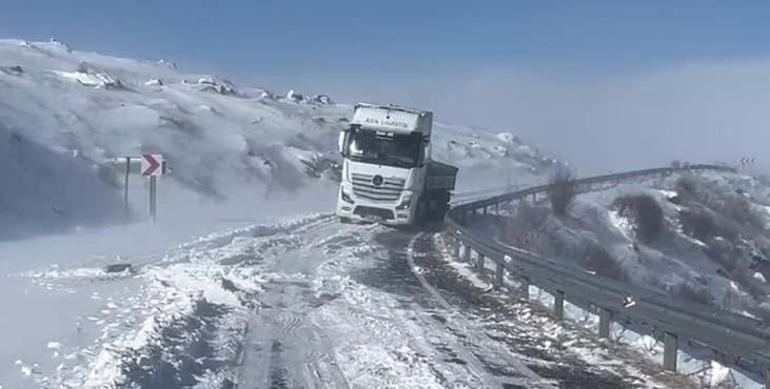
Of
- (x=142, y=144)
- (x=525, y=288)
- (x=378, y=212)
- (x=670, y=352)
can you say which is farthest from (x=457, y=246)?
(x=142, y=144)

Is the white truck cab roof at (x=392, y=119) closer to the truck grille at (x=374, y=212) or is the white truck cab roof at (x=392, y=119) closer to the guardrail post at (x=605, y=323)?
→ the truck grille at (x=374, y=212)

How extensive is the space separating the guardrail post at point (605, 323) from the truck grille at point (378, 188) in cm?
2030

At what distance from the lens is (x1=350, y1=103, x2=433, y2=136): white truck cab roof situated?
1350 inches

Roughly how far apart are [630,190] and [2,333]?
180 ft

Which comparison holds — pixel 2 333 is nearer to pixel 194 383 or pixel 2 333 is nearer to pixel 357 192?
pixel 194 383

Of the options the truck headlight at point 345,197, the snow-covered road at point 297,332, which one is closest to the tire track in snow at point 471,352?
the snow-covered road at point 297,332

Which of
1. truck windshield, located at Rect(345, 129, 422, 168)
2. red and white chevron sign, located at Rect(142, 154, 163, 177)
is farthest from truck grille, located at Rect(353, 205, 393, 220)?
red and white chevron sign, located at Rect(142, 154, 163, 177)

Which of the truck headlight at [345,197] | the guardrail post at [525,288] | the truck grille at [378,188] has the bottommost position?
the guardrail post at [525,288]

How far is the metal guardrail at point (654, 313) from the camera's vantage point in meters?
10.7

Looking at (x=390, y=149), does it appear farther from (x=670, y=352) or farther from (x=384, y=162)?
(x=670, y=352)

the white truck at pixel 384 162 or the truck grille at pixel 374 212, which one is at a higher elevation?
the white truck at pixel 384 162

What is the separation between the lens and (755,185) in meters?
88.2

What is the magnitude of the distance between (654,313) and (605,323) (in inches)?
58.6

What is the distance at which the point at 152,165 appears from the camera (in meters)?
30.5
